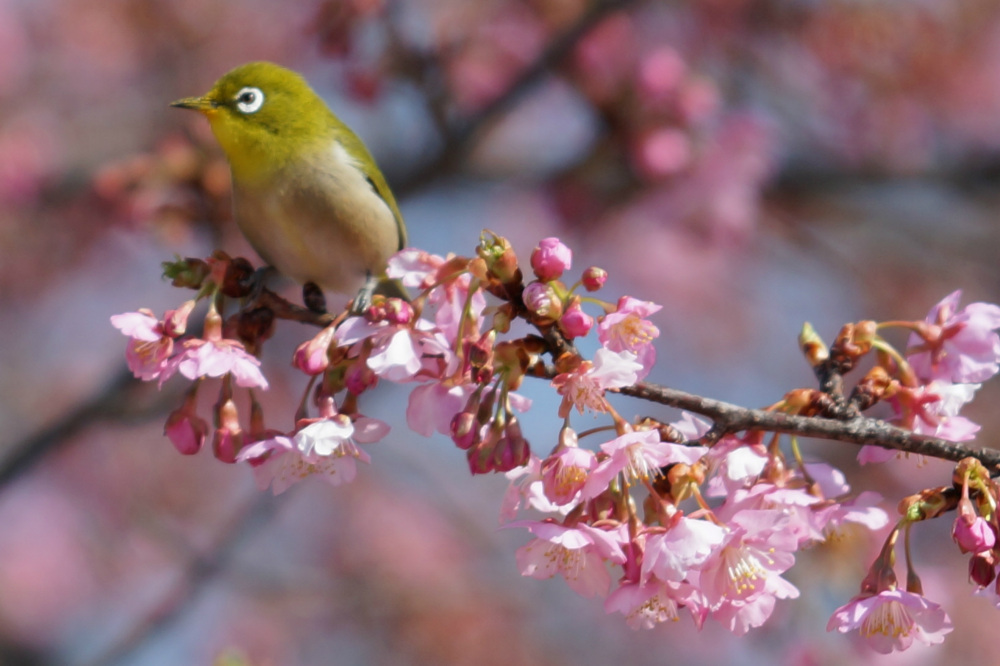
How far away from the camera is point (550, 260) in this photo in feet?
5.84

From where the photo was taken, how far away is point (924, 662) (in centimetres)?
600

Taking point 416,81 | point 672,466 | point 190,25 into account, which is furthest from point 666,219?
point 190,25

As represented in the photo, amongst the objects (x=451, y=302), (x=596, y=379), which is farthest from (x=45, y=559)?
(x=596, y=379)

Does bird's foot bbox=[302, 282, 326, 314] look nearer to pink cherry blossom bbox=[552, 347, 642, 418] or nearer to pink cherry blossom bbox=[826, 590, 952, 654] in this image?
pink cherry blossom bbox=[552, 347, 642, 418]

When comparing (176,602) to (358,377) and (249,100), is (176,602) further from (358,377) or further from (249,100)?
(358,377)

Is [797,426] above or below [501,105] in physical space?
below

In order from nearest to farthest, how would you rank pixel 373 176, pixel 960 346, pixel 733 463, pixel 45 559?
pixel 733 463 → pixel 960 346 → pixel 373 176 → pixel 45 559

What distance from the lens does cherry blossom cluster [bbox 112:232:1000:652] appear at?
69.2 inches

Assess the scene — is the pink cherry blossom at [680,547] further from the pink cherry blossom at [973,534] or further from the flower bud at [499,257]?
the flower bud at [499,257]

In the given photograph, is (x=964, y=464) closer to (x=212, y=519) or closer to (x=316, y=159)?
(x=316, y=159)

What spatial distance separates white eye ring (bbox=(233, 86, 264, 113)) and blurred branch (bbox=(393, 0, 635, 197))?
1512 millimetres

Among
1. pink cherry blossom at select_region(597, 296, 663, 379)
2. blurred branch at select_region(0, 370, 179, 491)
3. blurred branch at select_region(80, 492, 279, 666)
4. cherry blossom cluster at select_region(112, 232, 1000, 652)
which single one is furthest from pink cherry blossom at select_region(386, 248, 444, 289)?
blurred branch at select_region(80, 492, 279, 666)

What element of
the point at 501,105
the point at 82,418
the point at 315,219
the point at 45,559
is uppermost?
the point at 501,105

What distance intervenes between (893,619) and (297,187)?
198 cm
